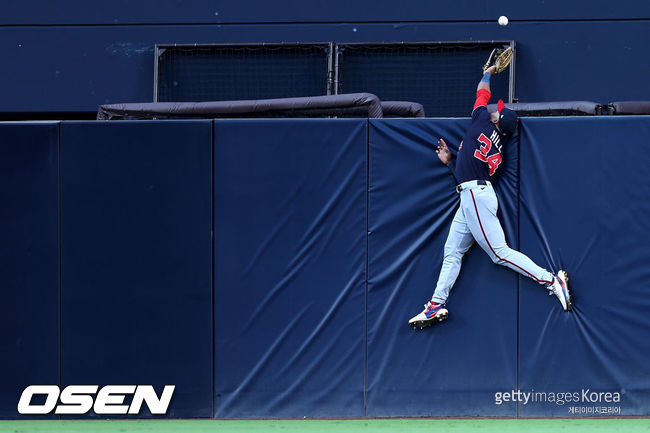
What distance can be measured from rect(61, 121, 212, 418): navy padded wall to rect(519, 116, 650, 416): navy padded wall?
3.02m

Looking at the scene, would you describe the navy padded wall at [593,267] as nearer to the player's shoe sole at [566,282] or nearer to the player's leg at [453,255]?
the player's shoe sole at [566,282]

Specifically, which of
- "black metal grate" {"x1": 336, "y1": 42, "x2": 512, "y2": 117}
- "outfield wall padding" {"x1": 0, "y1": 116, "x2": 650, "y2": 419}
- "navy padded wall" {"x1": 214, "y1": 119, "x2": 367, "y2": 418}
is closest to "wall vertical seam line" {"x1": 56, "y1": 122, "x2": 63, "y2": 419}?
"outfield wall padding" {"x1": 0, "y1": 116, "x2": 650, "y2": 419}

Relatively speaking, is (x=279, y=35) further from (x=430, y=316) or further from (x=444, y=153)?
(x=430, y=316)

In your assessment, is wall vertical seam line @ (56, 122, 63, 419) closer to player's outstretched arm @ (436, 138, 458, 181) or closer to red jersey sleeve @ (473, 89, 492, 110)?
player's outstretched arm @ (436, 138, 458, 181)

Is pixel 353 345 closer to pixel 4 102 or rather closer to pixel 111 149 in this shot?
pixel 111 149

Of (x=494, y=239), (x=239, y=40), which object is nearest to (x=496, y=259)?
(x=494, y=239)

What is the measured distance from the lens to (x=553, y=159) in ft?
26.1

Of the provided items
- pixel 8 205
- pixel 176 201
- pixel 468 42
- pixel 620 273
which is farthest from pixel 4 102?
pixel 620 273

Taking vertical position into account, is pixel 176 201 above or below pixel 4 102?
below

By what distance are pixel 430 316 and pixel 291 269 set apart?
1344mm

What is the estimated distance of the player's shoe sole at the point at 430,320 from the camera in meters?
7.87

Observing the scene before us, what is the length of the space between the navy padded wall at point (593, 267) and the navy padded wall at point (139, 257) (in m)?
3.02

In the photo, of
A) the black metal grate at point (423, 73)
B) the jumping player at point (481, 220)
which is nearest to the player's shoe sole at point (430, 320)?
the jumping player at point (481, 220)

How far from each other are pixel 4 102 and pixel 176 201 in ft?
14.7
